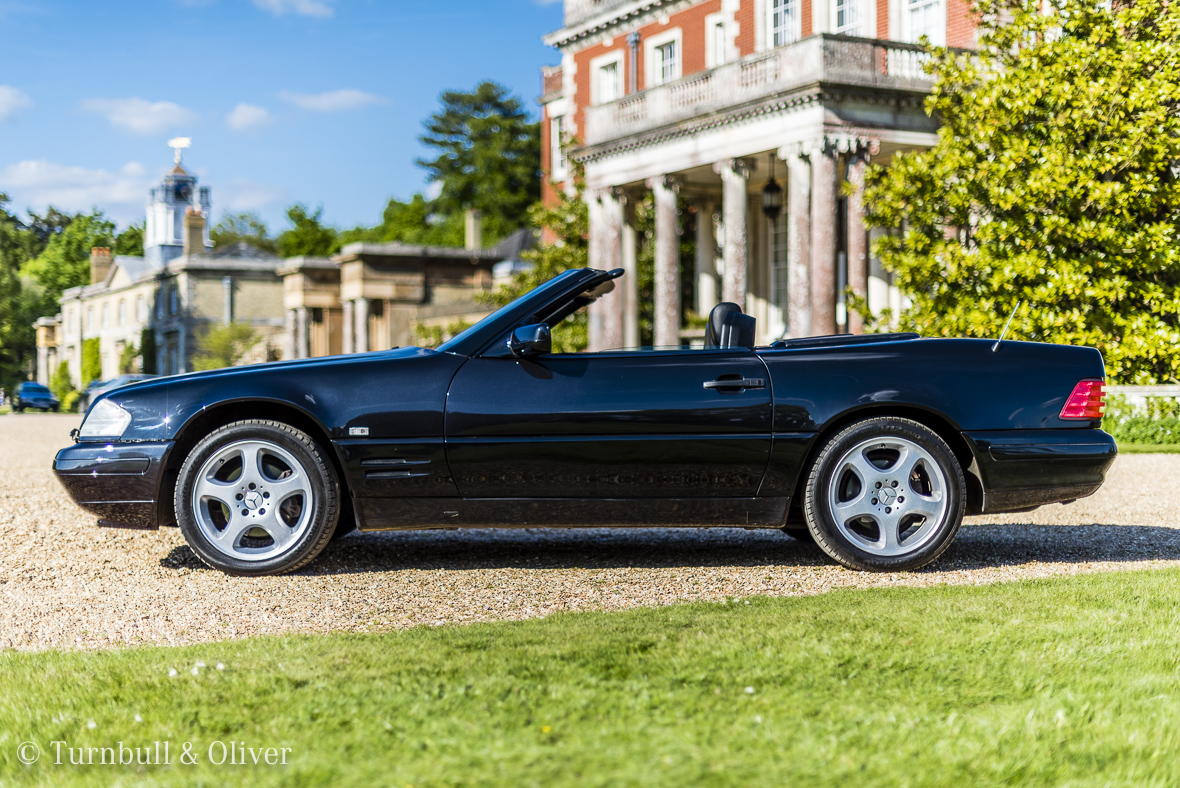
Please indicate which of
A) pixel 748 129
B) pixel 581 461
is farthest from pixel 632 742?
pixel 748 129

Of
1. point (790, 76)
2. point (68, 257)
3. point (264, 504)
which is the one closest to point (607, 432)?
point (264, 504)

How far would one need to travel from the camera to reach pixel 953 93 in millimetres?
16875

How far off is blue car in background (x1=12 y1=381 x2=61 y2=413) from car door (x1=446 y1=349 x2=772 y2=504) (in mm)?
51214

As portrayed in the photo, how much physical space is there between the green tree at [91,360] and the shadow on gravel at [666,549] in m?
71.6

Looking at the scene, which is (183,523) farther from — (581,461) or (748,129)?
(748,129)

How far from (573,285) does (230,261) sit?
61.0 metres

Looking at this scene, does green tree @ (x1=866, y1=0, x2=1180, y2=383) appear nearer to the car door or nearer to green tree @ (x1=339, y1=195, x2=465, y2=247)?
the car door

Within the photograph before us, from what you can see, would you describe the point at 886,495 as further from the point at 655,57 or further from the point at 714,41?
the point at 655,57

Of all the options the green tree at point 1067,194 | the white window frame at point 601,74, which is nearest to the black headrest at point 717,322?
the green tree at point 1067,194

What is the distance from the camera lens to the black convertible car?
211 inches

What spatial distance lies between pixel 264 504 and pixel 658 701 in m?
2.93

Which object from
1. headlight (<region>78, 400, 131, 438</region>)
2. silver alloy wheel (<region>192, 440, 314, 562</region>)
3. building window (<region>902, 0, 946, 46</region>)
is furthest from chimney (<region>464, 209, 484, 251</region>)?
silver alloy wheel (<region>192, 440, 314, 562</region>)

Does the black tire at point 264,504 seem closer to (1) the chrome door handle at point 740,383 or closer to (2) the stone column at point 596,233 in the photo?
(1) the chrome door handle at point 740,383

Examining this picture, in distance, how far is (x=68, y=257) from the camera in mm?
83688
